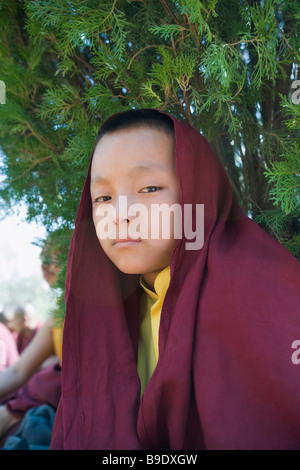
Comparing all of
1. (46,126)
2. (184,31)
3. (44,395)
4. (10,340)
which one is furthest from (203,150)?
(10,340)

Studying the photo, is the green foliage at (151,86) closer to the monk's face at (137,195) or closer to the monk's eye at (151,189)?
the monk's face at (137,195)

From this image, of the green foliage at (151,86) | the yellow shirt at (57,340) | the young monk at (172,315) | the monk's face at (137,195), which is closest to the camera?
the young monk at (172,315)

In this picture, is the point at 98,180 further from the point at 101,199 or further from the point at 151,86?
the point at 151,86

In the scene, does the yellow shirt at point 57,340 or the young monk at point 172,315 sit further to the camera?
the yellow shirt at point 57,340

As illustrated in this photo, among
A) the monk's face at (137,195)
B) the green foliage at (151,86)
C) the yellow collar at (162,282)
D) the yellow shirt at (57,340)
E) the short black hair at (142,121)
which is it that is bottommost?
the yellow shirt at (57,340)

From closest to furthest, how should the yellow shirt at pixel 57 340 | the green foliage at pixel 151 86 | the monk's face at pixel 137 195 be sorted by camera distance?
1. the monk's face at pixel 137 195
2. the green foliage at pixel 151 86
3. the yellow shirt at pixel 57 340

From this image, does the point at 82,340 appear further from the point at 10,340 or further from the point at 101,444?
the point at 10,340

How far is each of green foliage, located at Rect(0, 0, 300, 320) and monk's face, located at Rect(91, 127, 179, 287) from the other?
0.24 metres

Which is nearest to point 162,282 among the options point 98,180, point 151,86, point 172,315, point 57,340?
point 172,315

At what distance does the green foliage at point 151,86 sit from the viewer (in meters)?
1.71

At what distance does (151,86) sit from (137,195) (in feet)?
1.84

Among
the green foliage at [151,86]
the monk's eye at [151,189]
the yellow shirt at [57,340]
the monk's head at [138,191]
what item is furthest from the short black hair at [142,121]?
the yellow shirt at [57,340]

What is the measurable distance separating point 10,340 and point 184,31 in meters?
2.76

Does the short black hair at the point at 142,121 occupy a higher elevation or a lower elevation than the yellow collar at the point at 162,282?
higher
